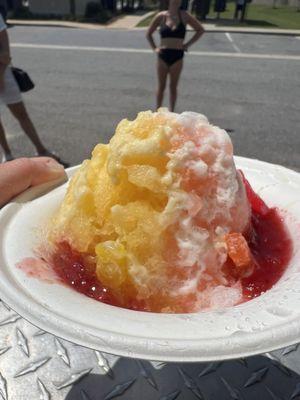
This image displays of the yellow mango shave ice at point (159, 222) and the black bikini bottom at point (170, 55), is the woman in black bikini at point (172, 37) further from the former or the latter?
the yellow mango shave ice at point (159, 222)

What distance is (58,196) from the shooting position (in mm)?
1558

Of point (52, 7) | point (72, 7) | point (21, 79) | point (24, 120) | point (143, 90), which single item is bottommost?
point (52, 7)

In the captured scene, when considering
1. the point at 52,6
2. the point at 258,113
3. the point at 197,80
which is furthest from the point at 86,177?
the point at 52,6

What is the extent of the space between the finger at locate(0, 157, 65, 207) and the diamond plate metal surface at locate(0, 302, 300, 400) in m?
0.59

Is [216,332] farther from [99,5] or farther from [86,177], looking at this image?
[99,5]

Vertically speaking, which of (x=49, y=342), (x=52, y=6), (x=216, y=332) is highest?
(x=216, y=332)

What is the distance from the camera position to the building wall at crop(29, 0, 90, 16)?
20.3 meters

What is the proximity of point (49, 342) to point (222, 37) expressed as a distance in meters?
13.1

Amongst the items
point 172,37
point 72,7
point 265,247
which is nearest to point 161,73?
point 172,37

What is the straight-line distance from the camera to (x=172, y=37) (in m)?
5.23

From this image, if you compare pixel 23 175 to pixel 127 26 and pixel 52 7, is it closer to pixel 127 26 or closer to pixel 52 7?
pixel 127 26

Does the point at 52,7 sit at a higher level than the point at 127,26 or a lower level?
lower

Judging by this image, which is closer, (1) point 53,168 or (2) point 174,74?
(1) point 53,168

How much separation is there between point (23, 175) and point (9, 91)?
301 centimetres
